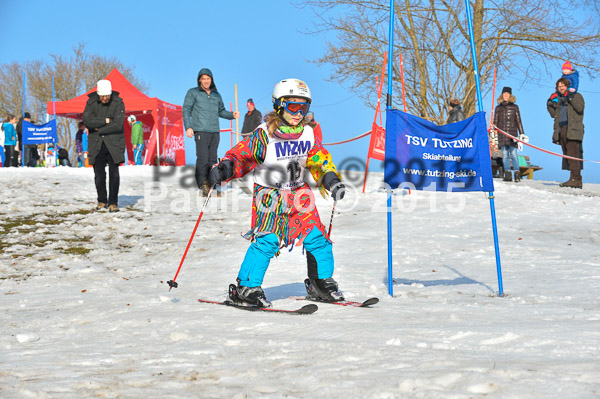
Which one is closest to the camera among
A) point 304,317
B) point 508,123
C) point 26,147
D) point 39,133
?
point 304,317

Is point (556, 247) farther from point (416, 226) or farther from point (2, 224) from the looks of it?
point (2, 224)

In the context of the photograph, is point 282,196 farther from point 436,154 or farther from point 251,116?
point 251,116

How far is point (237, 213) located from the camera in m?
11.2

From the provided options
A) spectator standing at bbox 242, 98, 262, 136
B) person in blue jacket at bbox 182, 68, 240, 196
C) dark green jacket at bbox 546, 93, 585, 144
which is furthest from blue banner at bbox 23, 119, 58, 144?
dark green jacket at bbox 546, 93, 585, 144

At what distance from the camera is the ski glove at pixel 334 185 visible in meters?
4.88

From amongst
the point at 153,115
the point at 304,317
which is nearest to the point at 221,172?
the point at 304,317

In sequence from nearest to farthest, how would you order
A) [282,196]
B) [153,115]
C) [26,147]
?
[282,196], [26,147], [153,115]

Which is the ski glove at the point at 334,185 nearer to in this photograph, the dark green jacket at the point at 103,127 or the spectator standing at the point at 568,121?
the dark green jacket at the point at 103,127

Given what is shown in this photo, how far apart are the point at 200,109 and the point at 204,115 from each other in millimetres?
129

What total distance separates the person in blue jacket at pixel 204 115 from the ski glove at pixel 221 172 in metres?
6.65

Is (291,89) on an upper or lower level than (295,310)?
upper

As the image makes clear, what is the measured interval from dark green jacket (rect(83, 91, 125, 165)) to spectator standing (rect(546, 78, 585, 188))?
30.1 feet

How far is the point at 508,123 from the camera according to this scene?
15164 mm

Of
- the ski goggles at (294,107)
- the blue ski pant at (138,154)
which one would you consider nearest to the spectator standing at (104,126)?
the ski goggles at (294,107)
